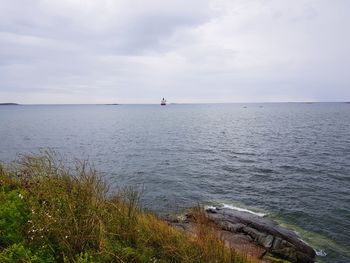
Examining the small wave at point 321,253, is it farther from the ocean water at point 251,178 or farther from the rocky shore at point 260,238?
the rocky shore at point 260,238

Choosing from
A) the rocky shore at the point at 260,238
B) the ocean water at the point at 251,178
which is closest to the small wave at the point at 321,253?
the ocean water at the point at 251,178

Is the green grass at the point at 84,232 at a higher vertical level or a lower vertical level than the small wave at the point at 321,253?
higher

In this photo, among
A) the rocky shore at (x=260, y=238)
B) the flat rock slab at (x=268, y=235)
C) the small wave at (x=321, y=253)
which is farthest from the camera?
the small wave at (x=321, y=253)

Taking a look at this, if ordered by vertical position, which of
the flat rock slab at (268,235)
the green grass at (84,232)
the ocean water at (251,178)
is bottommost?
the ocean water at (251,178)

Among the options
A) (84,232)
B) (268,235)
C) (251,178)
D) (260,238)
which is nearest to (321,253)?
(268,235)

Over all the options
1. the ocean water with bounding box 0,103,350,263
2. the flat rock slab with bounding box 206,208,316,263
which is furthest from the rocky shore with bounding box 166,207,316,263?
the ocean water with bounding box 0,103,350,263

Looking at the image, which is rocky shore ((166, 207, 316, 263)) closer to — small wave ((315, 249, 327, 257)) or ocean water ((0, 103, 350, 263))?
small wave ((315, 249, 327, 257))

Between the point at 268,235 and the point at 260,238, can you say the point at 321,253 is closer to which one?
the point at 268,235

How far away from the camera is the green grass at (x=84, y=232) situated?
5914 millimetres

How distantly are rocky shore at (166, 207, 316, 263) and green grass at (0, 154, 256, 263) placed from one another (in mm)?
4209

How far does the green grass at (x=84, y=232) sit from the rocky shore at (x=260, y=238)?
4209 mm

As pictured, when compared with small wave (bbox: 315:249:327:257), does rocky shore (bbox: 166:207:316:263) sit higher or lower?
higher

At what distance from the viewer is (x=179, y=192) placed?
23266 millimetres

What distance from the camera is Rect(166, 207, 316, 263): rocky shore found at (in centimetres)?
1211
